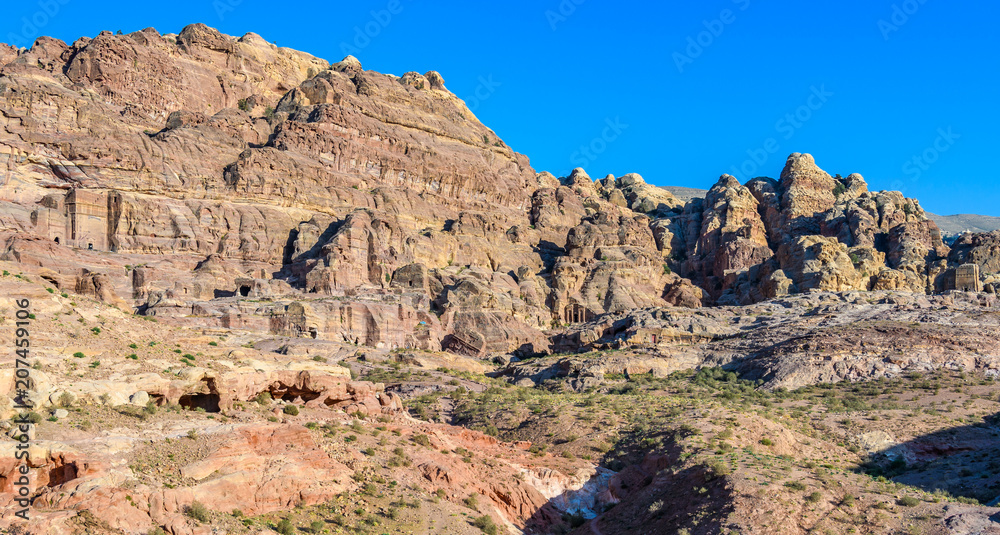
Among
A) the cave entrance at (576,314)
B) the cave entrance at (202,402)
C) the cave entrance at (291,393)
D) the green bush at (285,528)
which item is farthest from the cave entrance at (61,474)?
the cave entrance at (576,314)

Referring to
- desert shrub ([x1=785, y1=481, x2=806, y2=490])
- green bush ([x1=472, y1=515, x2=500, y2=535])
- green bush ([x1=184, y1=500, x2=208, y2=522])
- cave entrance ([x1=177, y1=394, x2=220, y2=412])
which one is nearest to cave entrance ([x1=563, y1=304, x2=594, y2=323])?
desert shrub ([x1=785, y1=481, x2=806, y2=490])

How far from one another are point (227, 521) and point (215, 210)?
7618cm

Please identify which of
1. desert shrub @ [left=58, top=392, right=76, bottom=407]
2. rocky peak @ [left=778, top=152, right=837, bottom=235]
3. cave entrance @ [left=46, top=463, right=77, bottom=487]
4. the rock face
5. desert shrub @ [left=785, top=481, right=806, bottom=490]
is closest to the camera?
cave entrance @ [left=46, top=463, right=77, bottom=487]

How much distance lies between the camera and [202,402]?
32.6 metres

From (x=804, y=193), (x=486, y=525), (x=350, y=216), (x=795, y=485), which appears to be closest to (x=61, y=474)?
(x=486, y=525)

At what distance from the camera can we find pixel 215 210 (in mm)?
96188

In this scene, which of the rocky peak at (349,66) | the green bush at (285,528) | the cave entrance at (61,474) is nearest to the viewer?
the cave entrance at (61,474)

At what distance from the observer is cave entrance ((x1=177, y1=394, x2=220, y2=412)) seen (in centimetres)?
3209

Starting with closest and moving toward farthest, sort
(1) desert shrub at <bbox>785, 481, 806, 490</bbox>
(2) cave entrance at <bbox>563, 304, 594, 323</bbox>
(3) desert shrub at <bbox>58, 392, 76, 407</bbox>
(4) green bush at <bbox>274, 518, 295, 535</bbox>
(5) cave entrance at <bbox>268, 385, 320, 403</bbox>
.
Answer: (4) green bush at <bbox>274, 518, 295, 535</bbox>, (3) desert shrub at <bbox>58, 392, 76, 407</bbox>, (1) desert shrub at <bbox>785, 481, 806, 490</bbox>, (5) cave entrance at <bbox>268, 385, 320, 403</bbox>, (2) cave entrance at <bbox>563, 304, 594, 323</bbox>

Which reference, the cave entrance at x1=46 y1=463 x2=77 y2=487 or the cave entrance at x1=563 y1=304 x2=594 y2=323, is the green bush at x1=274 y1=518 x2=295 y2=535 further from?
the cave entrance at x1=563 y1=304 x2=594 y2=323

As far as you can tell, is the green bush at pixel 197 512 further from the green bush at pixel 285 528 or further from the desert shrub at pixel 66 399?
the desert shrub at pixel 66 399

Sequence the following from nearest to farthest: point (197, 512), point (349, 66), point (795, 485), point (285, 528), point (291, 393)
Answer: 1. point (197, 512)
2. point (285, 528)
3. point (795, 485)
4. point (291, 393)
5. point (349, 66)

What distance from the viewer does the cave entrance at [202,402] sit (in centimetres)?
3209

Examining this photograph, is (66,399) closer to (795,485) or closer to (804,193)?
(795,485)
